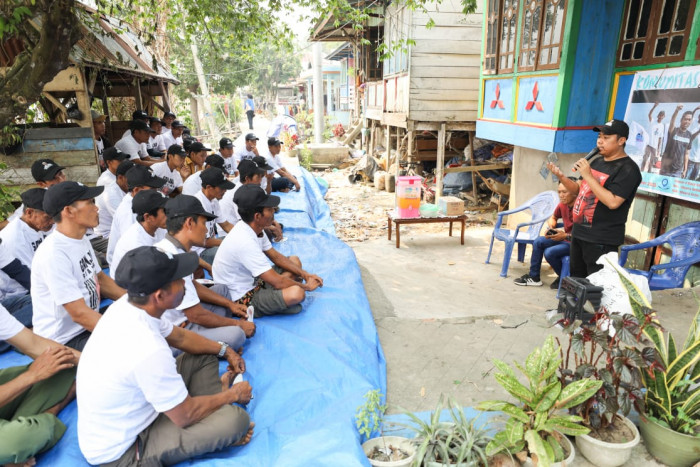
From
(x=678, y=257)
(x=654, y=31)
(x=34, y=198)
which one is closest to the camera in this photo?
(x=34, y=198)

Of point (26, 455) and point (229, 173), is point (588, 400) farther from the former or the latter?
point (229, 173)

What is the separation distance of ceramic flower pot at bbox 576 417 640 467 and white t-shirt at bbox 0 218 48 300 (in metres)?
4.61

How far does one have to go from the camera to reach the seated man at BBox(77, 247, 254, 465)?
6.73 feet

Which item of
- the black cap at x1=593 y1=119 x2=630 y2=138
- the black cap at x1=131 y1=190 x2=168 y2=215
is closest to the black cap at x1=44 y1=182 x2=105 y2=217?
the black cap at x1=131 y1=190 x2=168 y2=215

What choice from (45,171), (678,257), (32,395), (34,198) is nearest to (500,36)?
(678,257)

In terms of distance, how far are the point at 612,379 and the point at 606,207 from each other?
2012 mm

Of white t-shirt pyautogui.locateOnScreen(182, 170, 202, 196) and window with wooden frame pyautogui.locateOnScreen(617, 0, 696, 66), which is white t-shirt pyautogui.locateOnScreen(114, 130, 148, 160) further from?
window with wooden frame pyautogui.locateOnScreen(617, 0, 696, 66)

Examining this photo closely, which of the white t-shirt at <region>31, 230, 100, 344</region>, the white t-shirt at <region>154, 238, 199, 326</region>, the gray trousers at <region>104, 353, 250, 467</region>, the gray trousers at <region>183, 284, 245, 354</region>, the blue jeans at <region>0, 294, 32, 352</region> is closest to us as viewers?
the gray trousers at <region>104, 353, 250, 467</region>

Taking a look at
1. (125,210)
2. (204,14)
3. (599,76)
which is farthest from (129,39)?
(599,76)

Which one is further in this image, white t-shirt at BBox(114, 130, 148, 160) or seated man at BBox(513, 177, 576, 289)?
white t-shirt at BBox(114, 130, 148, 160)

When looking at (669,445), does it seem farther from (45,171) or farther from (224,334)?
(45,171)

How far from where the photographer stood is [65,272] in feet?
9.46

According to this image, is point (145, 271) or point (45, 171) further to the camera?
point (45, 171)

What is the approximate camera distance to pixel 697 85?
4238mm
